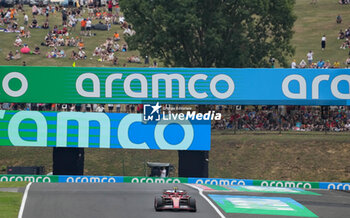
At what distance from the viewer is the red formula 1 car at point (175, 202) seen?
27.5 metres

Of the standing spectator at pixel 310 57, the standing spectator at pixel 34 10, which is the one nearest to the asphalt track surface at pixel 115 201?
the standing spectator at pixel 310 57

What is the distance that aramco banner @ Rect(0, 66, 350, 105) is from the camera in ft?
126

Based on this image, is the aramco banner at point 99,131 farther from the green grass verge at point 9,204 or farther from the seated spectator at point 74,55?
the seated spectator at point 74,55

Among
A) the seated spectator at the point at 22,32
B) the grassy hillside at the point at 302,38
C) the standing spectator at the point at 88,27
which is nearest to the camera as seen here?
the grassy hillside at the point at 302,38

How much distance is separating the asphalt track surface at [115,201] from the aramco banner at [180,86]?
17.9 feet

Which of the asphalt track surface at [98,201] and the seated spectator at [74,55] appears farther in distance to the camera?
the seated spectator at [74,55]

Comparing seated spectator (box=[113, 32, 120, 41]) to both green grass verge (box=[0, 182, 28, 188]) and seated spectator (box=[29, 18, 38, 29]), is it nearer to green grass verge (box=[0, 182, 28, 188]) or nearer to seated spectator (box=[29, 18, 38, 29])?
seated spectator (box=[29, 18, 38, 29])

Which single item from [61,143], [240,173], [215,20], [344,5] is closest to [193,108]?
[240,173]

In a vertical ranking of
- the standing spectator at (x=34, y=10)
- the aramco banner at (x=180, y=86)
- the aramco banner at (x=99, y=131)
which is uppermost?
the standing spectator at (x=34, y=10)

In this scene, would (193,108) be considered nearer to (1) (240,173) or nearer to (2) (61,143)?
(1) (240,173)

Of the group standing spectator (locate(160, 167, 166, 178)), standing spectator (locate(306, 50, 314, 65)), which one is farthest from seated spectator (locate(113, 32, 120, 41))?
standing spectator (locate(160, 167, 166, 178))

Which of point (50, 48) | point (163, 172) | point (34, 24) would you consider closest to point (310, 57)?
point (50, 48)

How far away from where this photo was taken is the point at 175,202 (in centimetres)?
2753

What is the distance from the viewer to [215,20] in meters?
53.2
